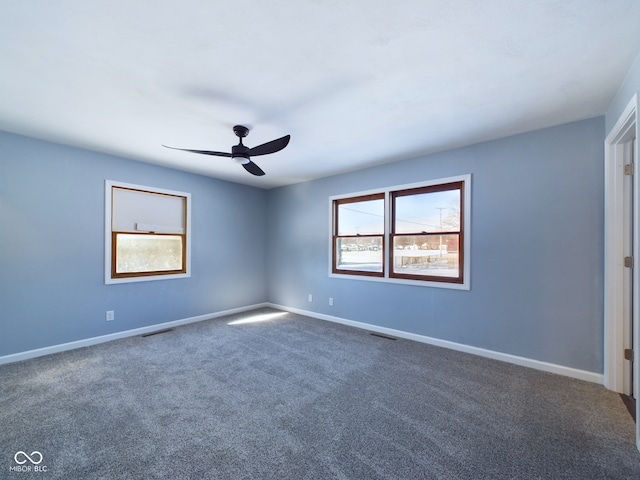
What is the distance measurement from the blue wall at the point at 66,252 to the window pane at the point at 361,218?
247 cm

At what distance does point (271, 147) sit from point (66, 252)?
2991 millimetres

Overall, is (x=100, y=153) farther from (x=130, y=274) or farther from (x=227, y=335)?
(x=227, y=335)

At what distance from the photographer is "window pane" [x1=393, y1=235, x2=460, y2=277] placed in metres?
3.56

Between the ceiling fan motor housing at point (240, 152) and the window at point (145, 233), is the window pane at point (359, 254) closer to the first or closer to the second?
the ceiling fan motor housing at point (240, 152)

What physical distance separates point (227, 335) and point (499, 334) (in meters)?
3.54

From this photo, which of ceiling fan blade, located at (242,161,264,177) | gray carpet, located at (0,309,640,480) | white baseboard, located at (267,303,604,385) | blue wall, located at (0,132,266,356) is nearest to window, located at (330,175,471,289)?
white baseboard, located at (267,303,604,385)

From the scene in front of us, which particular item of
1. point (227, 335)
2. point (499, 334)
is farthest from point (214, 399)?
point (499, 334)

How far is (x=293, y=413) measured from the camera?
6.95 feet

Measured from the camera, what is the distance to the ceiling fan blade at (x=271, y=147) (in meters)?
2.50

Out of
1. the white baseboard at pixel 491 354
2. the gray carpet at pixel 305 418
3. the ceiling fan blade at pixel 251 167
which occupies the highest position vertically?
the ceiling fan blade at pixel 251 167

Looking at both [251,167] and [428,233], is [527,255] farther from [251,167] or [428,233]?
[251,167]

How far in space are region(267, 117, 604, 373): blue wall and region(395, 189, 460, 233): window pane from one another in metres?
0.26

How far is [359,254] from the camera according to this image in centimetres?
455

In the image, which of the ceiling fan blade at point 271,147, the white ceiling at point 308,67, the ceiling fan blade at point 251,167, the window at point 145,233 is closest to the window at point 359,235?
the white ceiling at point 308,67
